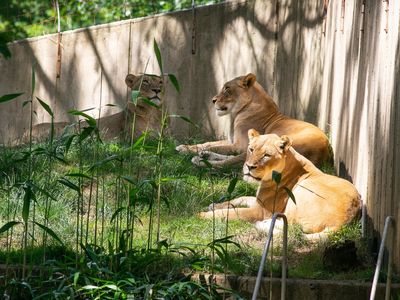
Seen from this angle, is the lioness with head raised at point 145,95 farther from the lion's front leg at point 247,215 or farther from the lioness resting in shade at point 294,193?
the lion's front leg at point 247,215

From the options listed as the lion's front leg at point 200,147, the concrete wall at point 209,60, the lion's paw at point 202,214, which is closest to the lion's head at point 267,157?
the lion's paw at point 202,214

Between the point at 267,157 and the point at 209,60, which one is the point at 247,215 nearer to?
the point at 267,157

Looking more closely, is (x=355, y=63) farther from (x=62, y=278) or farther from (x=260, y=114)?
(x=62, y=278)

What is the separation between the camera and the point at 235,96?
35.3 feet

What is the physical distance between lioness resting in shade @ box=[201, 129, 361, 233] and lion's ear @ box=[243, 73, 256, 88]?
8.17 ft

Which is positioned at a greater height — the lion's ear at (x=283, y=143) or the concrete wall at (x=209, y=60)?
the concrete wall at (x=209, y=60)

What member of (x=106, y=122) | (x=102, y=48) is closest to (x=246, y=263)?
(x=106, y=122)

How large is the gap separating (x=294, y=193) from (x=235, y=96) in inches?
128

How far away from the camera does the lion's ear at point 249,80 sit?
10633 mm

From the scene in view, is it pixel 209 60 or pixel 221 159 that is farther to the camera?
pixel 209 60

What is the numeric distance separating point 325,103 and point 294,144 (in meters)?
1.64

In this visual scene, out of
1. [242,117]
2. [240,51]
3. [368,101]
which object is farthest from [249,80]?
[368,101]

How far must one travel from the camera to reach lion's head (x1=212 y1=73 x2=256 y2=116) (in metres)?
10.7

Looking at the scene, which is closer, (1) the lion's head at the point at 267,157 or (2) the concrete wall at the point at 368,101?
(2) the concrete wall at the point at 368,101
